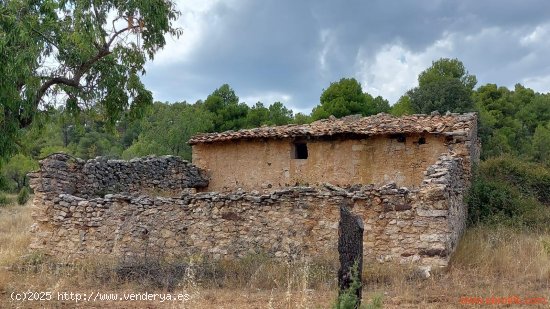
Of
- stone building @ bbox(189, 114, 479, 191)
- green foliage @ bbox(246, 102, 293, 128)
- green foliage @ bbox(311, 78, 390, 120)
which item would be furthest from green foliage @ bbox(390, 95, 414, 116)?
stone building @ bbox(189, 114, 479, 191)

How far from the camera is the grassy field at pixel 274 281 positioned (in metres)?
7.17

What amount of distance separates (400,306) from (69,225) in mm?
7349

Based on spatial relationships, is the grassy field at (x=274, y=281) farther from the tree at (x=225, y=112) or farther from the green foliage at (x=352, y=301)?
the tree at (x=225, y=112)

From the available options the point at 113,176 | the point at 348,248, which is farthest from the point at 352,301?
the point at 113,176

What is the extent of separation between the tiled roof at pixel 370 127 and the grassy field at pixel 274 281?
10.8 ft

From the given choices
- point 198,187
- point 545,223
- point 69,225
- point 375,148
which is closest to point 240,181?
point 198,187

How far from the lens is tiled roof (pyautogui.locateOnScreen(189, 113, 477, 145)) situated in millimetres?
12609

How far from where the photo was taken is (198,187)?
Answer: 15773mm

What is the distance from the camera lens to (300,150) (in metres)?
14.8

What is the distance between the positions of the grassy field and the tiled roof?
3.29 m

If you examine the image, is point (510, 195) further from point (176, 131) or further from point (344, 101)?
point (176, 131)

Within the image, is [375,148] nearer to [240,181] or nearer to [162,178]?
[240,181]

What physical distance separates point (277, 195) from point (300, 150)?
521 centimetres

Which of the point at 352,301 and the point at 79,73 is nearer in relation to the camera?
the point at 352,301
